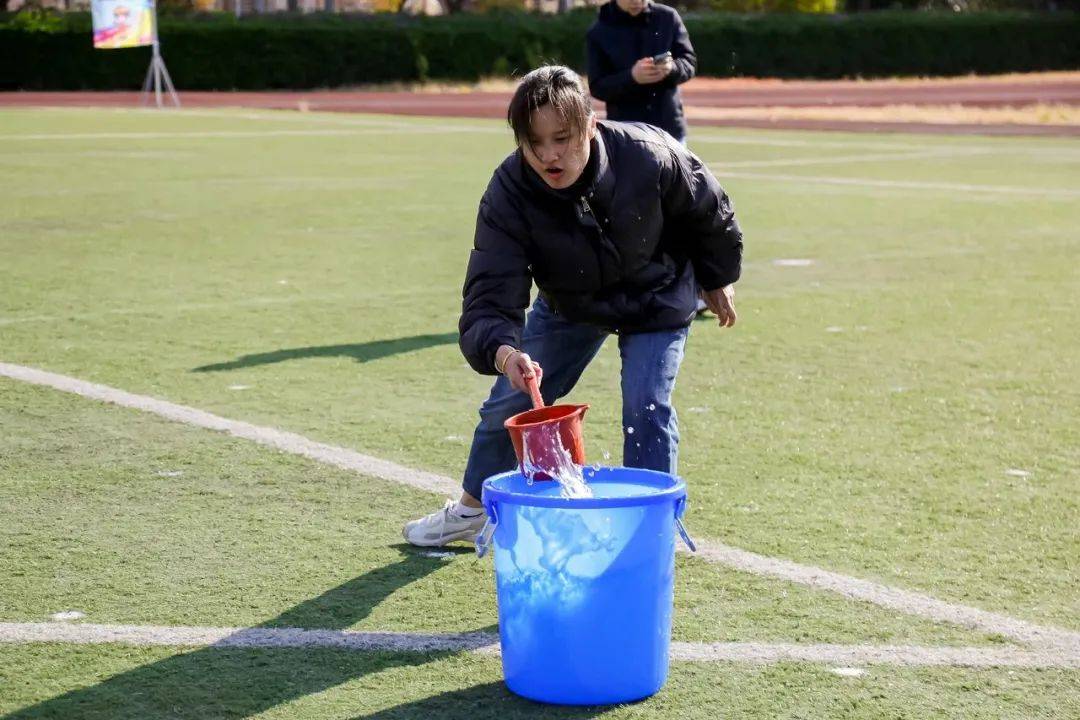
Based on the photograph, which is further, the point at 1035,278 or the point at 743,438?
the point at 1035,278

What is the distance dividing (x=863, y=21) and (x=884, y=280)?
4243 cm

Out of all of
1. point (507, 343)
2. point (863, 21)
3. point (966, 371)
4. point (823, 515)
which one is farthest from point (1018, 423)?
point (863, 21)

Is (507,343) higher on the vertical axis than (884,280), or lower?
higher

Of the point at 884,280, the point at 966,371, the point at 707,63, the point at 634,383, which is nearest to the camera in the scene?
the point at 634,383

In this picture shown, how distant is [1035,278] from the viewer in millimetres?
10242

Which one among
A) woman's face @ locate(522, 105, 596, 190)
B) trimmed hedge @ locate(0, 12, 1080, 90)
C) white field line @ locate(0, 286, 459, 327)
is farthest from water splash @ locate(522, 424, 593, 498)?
trimmed hedge @ locate(0, 12, 1080, 90)

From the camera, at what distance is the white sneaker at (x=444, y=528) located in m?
4.76

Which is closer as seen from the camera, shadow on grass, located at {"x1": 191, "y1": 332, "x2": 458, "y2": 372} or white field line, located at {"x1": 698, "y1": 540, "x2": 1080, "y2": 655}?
white field line, located at {"x1": 698, "y1": 540, "x2": 1080, "y2": 655}

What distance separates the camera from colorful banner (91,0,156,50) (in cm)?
3266

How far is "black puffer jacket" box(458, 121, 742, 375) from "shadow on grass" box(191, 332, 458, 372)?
339 centimetres

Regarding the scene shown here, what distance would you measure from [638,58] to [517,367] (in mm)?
5201

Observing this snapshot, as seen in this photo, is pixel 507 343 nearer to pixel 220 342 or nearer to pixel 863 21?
pixel 220 342

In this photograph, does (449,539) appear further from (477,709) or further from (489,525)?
(477,709)

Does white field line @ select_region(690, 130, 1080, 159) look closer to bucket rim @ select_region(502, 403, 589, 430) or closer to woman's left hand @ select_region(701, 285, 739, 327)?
woman's left hand @ select_region(701, 285, 739, 327)
